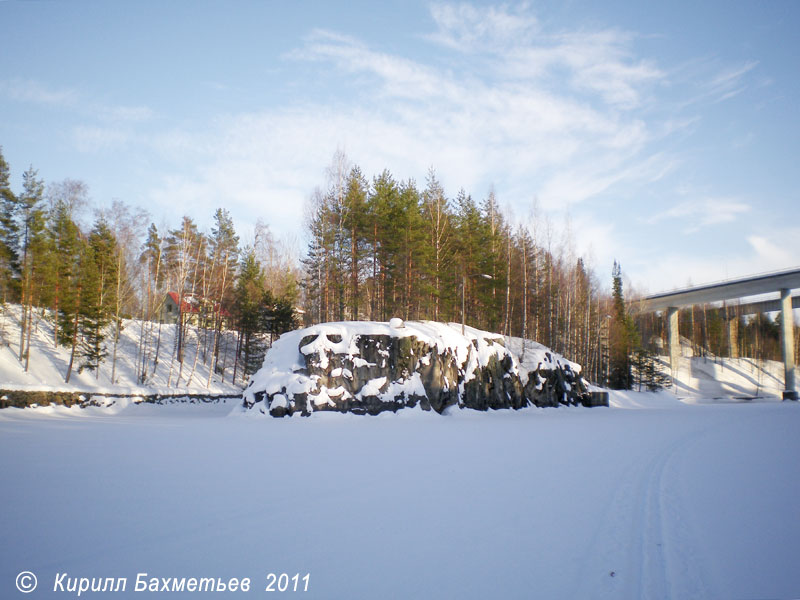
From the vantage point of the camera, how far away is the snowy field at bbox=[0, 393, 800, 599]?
144 inches

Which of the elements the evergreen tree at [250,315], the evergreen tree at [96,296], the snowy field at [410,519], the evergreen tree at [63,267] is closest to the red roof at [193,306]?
the evergreen tree at [250,315]

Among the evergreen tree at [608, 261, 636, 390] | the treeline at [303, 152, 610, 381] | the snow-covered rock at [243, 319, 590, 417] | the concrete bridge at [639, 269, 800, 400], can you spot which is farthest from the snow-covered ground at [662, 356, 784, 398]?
the snow-covered rock at [243, 319, 590, 417]

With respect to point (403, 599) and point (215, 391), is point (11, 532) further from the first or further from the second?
point (215, 391)

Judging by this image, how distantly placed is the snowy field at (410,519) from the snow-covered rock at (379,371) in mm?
9086

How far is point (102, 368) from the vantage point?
2852cm

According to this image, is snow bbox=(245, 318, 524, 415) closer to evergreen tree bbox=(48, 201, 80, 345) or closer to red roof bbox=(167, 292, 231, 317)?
red roof bbox=(167, 292, 231, 317)

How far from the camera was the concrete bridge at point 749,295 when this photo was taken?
48.0m

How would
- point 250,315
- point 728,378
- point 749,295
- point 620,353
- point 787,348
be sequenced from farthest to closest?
point 728,378 < point 749,295 < point 787,348 < point 620,353 < point 250,315

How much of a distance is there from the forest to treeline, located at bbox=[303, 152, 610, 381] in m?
0.11

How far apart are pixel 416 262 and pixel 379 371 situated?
1012 centimetres

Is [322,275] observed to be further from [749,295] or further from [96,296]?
[749,295]

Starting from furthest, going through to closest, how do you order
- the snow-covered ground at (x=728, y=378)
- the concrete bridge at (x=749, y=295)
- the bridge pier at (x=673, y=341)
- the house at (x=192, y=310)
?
the bridge pier at (x=673, y=341), the snow-covered ground at (x=728, y=378), the concrete bridge at (x=749, y=295), the house at (x=192, y=310)

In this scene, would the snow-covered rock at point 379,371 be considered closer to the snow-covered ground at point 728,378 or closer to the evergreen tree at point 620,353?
the evergreen tree at point 620,353

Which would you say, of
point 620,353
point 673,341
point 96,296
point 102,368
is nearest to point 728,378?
point 673,341
